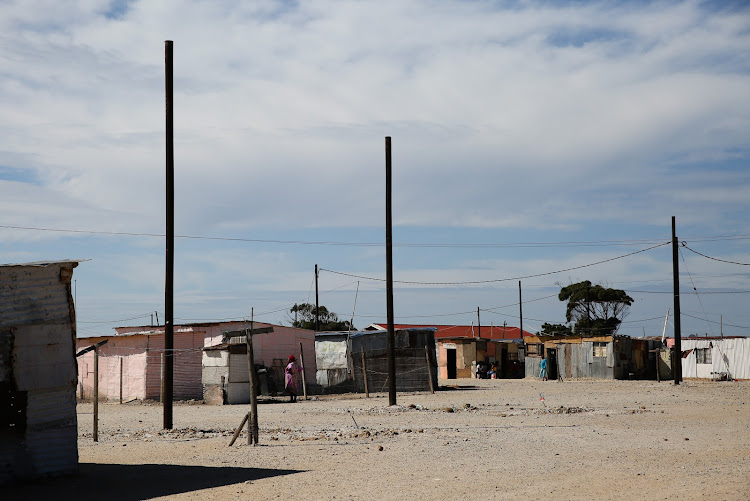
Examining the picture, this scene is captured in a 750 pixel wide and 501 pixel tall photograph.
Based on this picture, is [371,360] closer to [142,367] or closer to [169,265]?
[142,367]

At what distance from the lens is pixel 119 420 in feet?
78.0

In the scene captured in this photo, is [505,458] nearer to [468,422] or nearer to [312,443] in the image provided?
[312,443]

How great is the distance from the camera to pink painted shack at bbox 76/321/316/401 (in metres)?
35.2

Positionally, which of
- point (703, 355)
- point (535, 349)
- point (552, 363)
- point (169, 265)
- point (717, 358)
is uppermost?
point (169, 265)

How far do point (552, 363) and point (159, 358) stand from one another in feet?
93.0

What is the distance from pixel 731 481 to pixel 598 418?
1091 centimetres

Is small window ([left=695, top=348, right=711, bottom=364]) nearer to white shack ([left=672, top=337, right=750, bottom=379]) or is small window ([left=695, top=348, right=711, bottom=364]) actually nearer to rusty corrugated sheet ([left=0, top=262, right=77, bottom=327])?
white shack ([left=672, top=337, right=750, bottom=379])

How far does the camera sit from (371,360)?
36.7m

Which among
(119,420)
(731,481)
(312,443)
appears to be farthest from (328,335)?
(731,481)

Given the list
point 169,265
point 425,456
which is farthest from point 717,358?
point 425,456

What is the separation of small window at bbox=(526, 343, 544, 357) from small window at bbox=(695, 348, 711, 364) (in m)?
9.58

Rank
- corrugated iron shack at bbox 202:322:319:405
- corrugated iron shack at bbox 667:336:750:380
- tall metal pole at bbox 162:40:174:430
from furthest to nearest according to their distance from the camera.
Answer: corrugated iron shack at bbox 667:336:750:380 < corrugated iron shack at bbox 202:322:319:405 < tall metal pole at bbox 162:40:174:430

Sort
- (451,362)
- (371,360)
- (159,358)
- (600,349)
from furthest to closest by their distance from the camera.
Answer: (451,362), (600,349), (371,360), (159,358)

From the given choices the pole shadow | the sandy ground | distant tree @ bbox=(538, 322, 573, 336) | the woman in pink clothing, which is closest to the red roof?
distant tree @ bbox=(538, 322, 573, 336)
